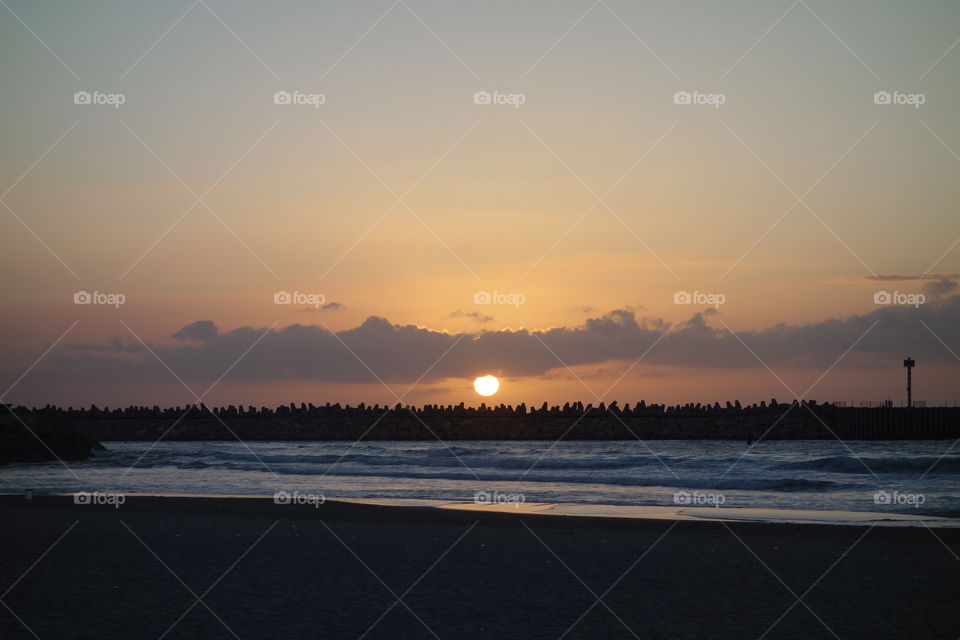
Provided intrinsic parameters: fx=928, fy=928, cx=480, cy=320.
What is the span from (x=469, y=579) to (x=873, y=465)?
32042mm

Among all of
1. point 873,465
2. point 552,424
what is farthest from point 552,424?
point 873,465

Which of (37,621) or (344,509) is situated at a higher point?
(344,509)

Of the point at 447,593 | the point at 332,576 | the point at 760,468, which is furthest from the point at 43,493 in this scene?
the point at 760,468

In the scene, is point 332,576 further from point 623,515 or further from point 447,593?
point 623,515

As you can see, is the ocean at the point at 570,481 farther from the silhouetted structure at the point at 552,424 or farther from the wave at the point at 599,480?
the silhouetted structure at the point at 552,424

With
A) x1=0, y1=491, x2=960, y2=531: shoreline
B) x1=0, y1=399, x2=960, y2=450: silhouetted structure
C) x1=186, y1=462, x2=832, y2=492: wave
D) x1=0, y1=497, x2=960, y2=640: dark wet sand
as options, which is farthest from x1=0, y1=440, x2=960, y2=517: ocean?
x1=0, y1=399, x2=960, y2=450: silhouetted structure

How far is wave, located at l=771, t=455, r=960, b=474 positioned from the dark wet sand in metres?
21.1

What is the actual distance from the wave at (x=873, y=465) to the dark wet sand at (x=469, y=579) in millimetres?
21057

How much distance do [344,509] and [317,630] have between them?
1225 cm

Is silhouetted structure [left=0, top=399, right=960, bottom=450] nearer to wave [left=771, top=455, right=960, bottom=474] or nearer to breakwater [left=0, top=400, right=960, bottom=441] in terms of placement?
breakwater [left=0, top=400, right=960, bottom=441]

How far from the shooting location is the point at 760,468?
3872 centimetres

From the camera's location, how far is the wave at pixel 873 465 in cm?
3616

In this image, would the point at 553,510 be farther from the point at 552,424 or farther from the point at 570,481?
the point at 552,424

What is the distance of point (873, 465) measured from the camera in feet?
126
